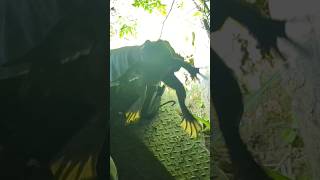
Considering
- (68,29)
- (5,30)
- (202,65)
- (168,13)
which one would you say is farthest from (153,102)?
(5,30)

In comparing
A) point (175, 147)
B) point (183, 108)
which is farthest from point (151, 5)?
point (175, 147)

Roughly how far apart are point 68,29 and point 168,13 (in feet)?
7.08

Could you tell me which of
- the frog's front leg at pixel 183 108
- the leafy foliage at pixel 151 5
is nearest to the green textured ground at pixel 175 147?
the frog's front leg at pixel 183 108

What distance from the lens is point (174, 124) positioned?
18.3 feet

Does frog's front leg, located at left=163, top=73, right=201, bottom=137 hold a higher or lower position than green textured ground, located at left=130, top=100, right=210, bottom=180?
higher

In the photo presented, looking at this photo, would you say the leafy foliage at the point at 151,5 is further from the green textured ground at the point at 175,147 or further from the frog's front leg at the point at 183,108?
the green textured ground at the point at 175,147

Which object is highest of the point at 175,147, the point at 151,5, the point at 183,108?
the point at 151,5

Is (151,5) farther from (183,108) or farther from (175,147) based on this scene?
(175,147)

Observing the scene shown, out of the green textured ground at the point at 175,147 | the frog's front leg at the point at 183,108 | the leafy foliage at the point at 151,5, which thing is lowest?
the green textured ground at the point at 175,147

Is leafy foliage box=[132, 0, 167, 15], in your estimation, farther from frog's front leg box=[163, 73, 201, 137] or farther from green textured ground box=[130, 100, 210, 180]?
green textured ground box=[130, 100, 210, 180]

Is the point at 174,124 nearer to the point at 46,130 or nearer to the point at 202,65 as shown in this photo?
the point at 202,65

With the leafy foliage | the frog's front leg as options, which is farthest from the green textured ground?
the leafy foliage

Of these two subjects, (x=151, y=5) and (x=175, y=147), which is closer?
(x=151, y=5)

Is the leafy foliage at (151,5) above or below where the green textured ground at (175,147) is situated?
above
